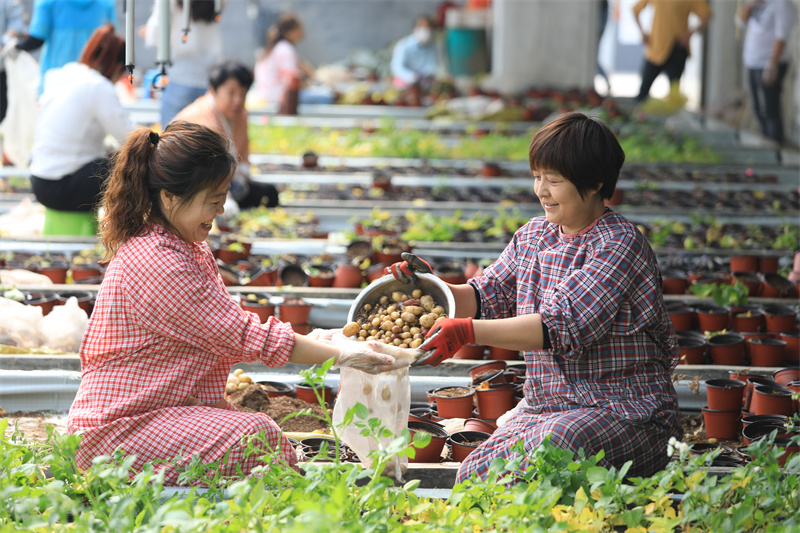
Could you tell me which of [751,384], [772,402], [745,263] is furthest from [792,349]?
[745,263]

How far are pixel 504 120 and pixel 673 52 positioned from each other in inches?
85.9

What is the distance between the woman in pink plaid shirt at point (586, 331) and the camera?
2123 millimetres

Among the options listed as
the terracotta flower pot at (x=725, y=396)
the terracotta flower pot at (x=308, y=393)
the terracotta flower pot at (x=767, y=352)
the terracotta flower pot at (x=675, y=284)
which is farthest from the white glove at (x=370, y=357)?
the terracotta flower pot at (x=675, y=284)

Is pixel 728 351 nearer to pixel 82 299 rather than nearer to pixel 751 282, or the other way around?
pixel 751 282

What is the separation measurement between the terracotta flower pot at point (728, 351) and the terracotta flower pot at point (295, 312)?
1511 millimetres

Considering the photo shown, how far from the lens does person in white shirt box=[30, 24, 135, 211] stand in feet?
15.0

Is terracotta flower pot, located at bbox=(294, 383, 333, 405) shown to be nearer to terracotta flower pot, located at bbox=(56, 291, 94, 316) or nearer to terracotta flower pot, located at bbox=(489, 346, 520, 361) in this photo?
terracotta flower pot, located at bbox=(489, 346, 520, 361)

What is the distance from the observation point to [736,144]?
9000 mm

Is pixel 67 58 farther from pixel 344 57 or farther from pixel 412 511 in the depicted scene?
pixel 344 57

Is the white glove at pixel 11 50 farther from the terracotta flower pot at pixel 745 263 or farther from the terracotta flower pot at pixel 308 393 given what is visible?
the terracotta flower pot at pixel 745 263

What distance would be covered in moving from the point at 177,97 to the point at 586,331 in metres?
4.58

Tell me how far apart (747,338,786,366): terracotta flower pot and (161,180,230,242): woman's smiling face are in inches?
78.1

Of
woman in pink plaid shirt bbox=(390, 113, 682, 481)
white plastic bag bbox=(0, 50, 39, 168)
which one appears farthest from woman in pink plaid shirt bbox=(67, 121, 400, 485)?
white plastic bag bbox=(0, 50, 39, 168)

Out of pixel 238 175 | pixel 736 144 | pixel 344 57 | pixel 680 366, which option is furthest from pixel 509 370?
pixel 344 57
